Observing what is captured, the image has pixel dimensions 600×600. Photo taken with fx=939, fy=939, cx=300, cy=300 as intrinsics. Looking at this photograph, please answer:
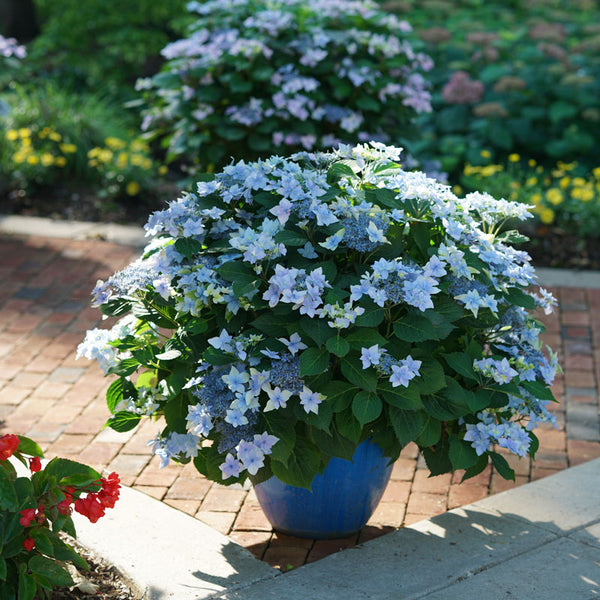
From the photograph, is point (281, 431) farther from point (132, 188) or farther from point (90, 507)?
point (132, 188)

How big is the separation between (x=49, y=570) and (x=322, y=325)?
3.22 feet

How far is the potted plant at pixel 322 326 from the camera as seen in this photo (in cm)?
263

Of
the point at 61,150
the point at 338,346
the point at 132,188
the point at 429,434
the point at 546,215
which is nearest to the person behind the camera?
the point at 338,346

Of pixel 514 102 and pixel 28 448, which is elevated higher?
pixel 28 448

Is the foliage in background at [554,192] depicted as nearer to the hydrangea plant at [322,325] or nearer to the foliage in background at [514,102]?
the foliage in background at [514,102]

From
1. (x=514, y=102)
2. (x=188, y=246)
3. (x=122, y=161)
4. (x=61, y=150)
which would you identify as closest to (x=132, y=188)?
(x=122, y=161)

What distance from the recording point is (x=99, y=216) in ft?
23.0

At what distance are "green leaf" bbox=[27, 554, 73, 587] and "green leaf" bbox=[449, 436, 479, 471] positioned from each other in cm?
118

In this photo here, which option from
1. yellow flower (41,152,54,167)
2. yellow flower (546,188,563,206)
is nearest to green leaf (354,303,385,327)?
yellow flower (546,188,563,206)

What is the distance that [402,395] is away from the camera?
8.77 ft

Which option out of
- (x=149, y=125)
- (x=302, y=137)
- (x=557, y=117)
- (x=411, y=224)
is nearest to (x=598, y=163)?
(x=557, y=117)

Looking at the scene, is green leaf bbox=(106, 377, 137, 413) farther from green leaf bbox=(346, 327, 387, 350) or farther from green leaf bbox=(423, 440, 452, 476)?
green leaf bbox=(423, 440, 452, 476)

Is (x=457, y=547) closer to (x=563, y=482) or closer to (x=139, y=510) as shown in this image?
(x=563, y=482)

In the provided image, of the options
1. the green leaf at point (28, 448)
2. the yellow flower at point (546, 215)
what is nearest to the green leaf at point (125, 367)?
the green leaf at point (28, 448)
